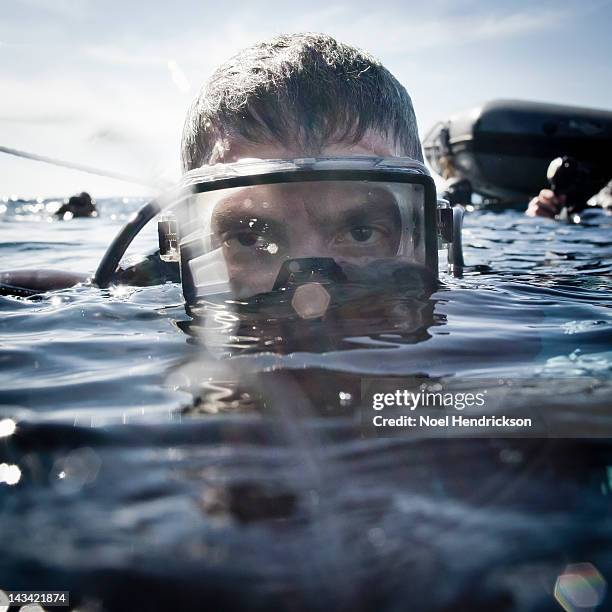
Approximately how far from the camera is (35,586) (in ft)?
2.16

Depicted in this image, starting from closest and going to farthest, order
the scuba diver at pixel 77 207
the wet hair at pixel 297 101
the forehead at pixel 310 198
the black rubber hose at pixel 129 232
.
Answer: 1. the forehead at pixel 310 198
2. the wet hair at pixel 297 101
3. the black rubber hose at pixel 129 232
4. the scuba diver at pixel 77 207

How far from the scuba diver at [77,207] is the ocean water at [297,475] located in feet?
46.1

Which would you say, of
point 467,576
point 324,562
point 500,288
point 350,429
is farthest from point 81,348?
point 500,288

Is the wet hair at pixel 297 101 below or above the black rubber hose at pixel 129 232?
above

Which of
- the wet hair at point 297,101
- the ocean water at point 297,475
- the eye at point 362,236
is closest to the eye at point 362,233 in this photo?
the eye at point 362,236

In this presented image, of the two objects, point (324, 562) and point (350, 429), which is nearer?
point (324, 562)

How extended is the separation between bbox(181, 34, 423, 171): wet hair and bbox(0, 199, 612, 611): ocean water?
899mm

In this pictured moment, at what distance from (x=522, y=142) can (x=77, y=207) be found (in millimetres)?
11047

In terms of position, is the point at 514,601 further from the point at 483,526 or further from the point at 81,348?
the point at 81,348

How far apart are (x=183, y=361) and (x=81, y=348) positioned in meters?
0.41

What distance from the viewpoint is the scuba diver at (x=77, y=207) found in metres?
14.6

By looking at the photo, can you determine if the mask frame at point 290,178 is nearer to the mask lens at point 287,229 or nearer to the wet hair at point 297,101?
the mask lens at point 287,229

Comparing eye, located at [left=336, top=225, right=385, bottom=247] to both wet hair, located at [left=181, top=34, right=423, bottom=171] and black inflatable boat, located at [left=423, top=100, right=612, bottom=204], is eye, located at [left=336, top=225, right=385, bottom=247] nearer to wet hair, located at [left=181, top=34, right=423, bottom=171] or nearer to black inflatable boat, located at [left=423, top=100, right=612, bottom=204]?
wet hair, located at [left=181, top=34, right=423, bottom=171]

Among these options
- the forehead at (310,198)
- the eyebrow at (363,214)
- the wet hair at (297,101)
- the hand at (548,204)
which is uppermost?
the wet hair at (297,101)
